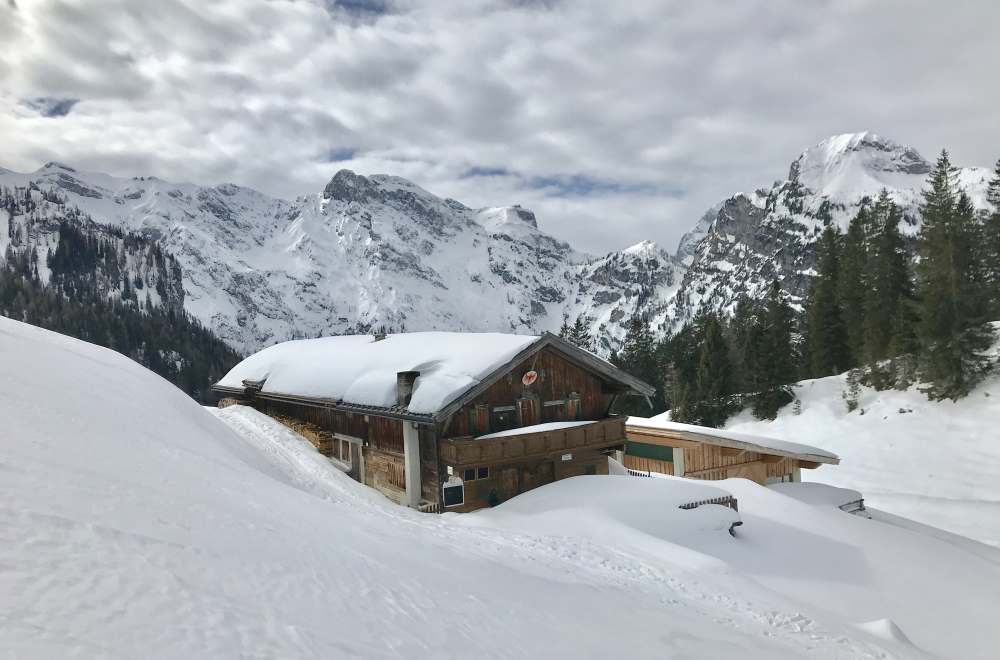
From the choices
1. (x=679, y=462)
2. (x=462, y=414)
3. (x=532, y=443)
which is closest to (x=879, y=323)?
(x=679, y=462)

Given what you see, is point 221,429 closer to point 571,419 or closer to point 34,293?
point 571,419

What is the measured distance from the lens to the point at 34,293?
139 metres

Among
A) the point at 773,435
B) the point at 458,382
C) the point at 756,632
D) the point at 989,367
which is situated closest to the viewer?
the point at 756,632

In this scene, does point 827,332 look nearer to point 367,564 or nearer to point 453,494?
point 453,494

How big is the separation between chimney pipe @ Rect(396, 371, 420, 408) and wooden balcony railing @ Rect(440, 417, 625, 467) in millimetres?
2135

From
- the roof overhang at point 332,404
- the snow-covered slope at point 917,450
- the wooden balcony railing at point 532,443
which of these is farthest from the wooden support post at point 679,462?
the roof overhang at point 332,404

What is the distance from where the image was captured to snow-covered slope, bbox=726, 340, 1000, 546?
28031mm

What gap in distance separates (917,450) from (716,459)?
1607 centimetres

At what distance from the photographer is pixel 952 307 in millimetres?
37656

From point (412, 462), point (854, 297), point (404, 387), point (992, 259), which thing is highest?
point (992, 259)

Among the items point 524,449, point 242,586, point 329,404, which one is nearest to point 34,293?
point 329,404

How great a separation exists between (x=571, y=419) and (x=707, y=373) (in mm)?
33399

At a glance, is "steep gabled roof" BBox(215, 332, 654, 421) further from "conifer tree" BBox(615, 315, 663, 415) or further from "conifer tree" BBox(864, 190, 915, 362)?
"conifer tree" BBox(615, 315, 663, 415)

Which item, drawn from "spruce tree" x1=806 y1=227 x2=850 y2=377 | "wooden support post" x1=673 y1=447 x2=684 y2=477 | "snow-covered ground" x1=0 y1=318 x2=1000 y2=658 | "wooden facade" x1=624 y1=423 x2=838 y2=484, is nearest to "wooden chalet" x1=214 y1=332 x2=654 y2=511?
"snow-covered ground" x1=0 y1=318 x2=1000 y2=658
